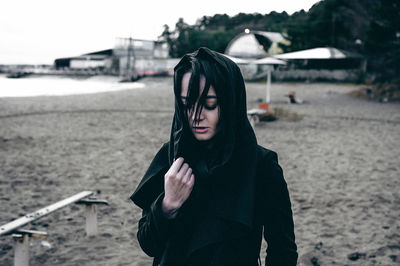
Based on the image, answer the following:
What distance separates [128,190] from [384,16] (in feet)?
61.0

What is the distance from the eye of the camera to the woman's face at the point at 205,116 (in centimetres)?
126

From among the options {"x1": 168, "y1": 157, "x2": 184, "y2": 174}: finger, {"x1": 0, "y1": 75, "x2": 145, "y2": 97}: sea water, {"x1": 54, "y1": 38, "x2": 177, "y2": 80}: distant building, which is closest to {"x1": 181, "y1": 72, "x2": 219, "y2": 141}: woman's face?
{"x1": 168, "y1": 157, "x2": 184, "y2": 174}: finger

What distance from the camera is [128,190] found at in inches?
232

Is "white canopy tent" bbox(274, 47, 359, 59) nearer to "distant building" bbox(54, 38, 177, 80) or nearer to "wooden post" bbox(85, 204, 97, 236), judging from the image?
"wooden post" bbox(85, 204, 97, 236)

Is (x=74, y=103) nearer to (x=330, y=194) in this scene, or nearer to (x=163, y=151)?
(x=330, y=194)

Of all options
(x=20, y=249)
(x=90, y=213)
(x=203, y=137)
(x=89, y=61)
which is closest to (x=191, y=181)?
(x=203, y=137)

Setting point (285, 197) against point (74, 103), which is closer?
point (285, 197)

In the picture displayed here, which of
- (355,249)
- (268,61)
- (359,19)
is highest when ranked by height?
(359,19)

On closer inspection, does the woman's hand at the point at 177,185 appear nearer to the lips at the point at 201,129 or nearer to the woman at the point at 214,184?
the woman at the point at 214,184

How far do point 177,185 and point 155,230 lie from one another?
0.21 meters

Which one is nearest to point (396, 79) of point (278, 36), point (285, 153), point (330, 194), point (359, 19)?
point (359, 19)

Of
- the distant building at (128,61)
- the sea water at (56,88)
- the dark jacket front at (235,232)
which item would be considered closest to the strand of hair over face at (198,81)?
the dark jacket front at (235,232)

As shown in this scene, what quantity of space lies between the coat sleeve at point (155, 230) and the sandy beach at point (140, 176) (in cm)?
258

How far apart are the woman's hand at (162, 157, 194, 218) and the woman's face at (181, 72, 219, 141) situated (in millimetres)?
129
